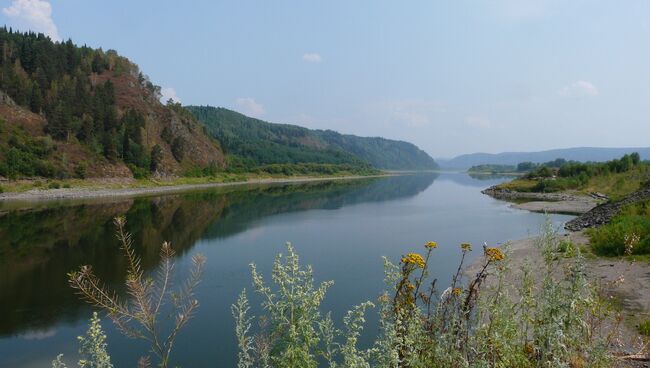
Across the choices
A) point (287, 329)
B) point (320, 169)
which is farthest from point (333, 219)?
point (320, 169)

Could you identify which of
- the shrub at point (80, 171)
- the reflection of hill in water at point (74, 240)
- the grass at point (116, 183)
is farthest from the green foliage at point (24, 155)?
the reflection of hill in water at point (74, 240)

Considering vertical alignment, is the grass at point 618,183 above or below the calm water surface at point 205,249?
above

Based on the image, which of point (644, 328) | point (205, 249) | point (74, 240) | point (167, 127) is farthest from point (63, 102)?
point (644, 328)

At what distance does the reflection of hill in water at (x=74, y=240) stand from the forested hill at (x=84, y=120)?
28.1 metres

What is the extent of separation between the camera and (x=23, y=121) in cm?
8481

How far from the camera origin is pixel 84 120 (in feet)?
302

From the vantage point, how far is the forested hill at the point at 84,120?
78.1 meters

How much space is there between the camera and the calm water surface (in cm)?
1486

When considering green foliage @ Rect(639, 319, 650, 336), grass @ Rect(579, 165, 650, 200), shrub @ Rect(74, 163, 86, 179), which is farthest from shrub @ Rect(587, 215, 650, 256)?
shrub @ Rect(74, 163, 86, 179)

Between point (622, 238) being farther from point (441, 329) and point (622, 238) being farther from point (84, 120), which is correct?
point (84, 120)

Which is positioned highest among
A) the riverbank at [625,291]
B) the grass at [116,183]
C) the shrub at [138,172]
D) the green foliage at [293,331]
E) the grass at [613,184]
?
the shrub at [138,172]

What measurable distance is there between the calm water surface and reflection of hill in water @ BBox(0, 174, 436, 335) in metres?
0.08

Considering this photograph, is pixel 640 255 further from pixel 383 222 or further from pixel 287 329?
pixel 383 222

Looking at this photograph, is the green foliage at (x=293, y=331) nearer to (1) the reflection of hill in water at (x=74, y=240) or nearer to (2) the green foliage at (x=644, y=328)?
(2) the green foliage at (x=644, y=328)
